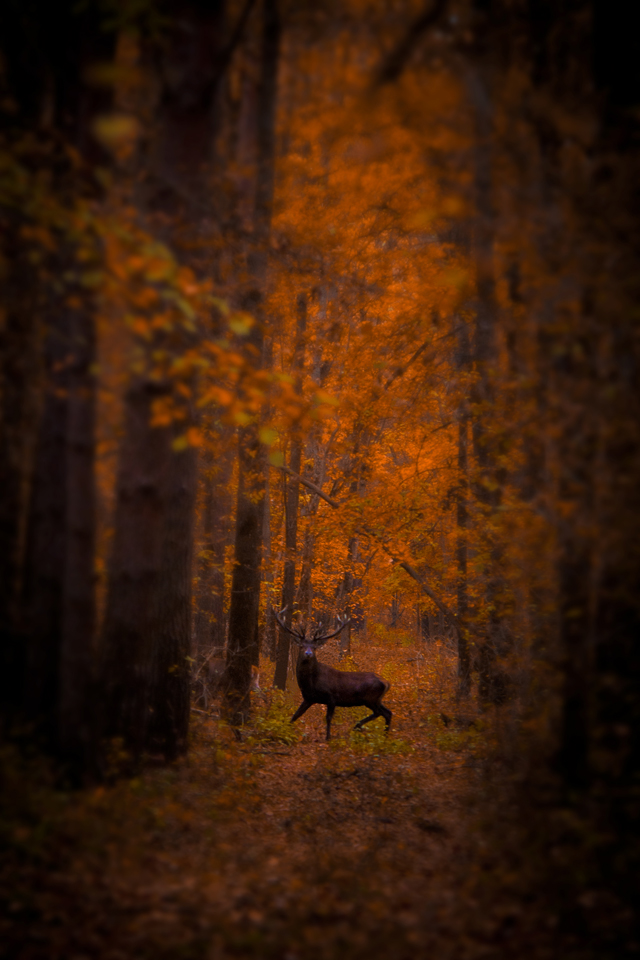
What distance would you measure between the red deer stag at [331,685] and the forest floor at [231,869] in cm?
356

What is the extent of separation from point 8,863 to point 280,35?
698cm

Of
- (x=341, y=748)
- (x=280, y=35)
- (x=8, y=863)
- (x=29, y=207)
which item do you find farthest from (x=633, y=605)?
(x=341, y=748)

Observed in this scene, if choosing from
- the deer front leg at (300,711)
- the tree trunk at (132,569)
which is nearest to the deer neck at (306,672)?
the deer front leg at (300,711)

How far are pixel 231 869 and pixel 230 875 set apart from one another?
0.13 meters

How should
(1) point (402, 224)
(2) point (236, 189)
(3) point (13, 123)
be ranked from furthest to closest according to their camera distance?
(1) point (402, 224) < (2) point (236, 189) < (3) point (13, 123)

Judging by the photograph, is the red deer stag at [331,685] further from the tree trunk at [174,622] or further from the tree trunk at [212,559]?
the tree trunk at [174,622]

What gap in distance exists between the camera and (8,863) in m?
3.66

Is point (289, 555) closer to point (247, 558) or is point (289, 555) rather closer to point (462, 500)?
point (247, 558)

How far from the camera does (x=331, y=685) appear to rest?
11258 mm

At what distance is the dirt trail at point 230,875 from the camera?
339cm

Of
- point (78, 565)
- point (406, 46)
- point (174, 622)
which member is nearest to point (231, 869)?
point (78, 565)

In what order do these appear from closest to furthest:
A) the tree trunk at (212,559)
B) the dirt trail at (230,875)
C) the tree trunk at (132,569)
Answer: the dirt trail at (230,875) < the tree trunk at (132,569) < the tree trunk at (212,559)

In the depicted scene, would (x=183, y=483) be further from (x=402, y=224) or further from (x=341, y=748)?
(x=341, y=748)

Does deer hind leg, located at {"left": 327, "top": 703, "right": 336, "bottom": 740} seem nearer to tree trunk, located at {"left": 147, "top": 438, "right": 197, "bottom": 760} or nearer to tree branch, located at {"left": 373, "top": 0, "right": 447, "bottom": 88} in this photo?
tree trunk, located at {"left": 147, "top": 438, "right": 197, "bottom": 760}
